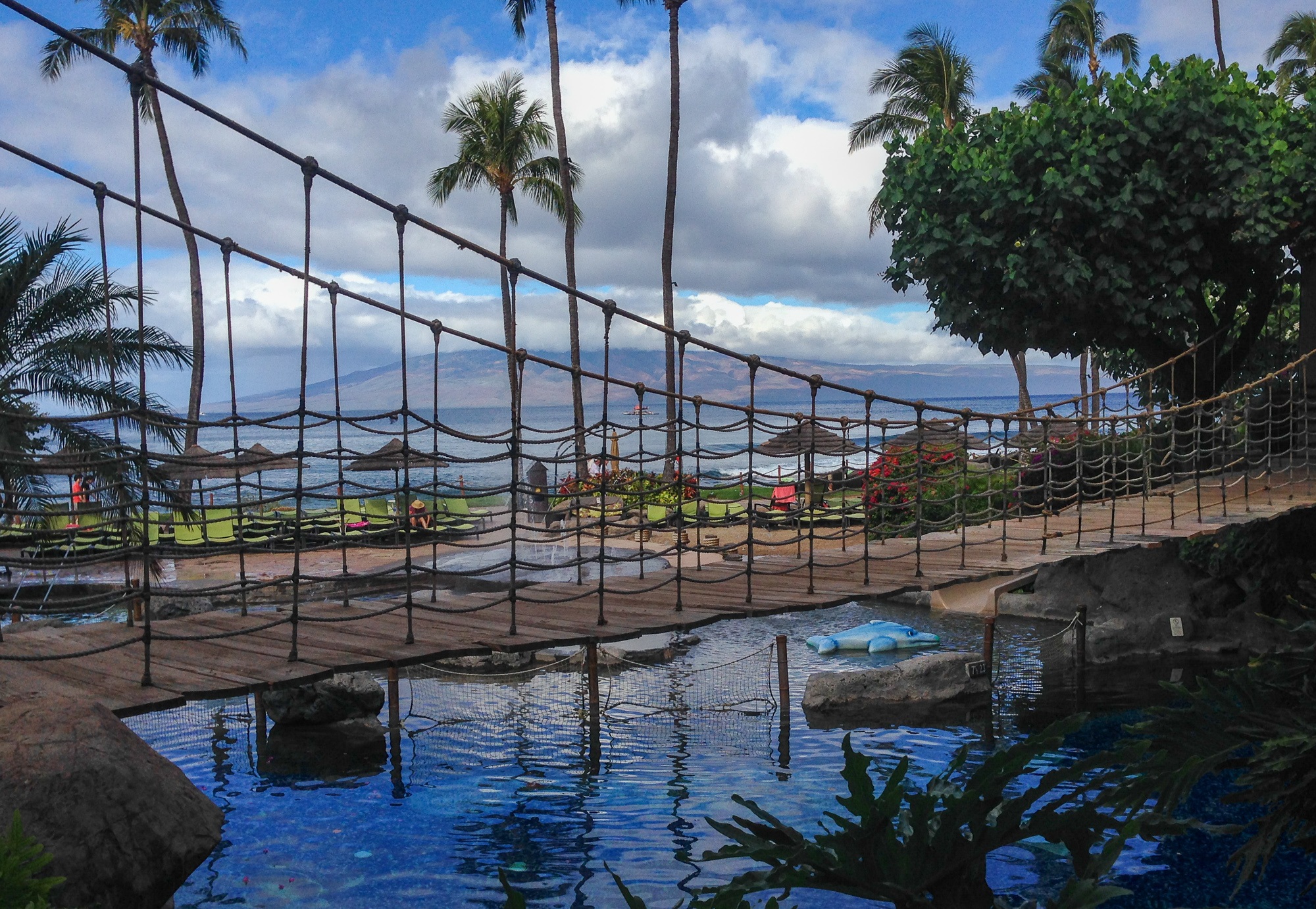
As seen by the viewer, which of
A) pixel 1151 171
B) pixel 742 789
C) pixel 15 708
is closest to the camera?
pixel 15 708

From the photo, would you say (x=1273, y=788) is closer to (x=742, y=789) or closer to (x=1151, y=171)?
(x=742, y=789)

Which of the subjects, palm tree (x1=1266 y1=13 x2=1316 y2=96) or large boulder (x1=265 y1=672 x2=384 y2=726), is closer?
large boulder (x1=265 y1=672 x2=384 y2=726)

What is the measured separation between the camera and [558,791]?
6465 mm

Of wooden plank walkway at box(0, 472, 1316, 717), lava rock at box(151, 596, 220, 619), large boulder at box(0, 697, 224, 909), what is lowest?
lava rock at box(151, 596, 220, 619)

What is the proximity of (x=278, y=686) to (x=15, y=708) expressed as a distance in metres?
1.03

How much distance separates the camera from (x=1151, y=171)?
10.3 m

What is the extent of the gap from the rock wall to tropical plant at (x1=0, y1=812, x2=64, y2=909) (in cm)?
976

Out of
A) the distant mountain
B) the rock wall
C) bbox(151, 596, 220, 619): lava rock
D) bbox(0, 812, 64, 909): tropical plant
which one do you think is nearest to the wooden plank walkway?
bbox(0, 812, 64, 909): tropical plant

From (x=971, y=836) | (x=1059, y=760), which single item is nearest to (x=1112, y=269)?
(x=1059, y=760)

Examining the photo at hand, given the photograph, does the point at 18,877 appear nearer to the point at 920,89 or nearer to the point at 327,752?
the point at 327,752

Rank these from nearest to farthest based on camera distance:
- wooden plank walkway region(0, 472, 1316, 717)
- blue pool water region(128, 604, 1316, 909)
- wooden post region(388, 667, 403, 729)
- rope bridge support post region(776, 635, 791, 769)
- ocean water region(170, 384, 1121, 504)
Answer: wooden plank walkway region(0, 472, 1316, 717)
blue pool water region(128, 604, 1316, 909)
ocean water region(170, 384, 1121, 504)
wooden post region(388, 667, 403, 729)
rope bridge support post region(776, 635, 791, 769)

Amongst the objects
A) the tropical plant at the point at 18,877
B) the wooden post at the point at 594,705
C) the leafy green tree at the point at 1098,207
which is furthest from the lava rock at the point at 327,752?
the leafy green tree at the point at 1098,207

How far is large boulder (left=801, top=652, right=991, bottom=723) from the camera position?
8281 mm

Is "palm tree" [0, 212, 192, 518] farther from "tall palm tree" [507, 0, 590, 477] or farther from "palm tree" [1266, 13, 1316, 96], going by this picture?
"palm tree" [1266, 13, 1316, 96]
